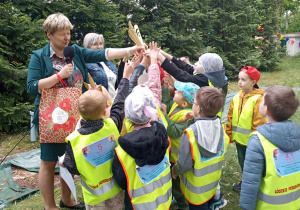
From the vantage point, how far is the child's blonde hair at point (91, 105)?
6.70 ft

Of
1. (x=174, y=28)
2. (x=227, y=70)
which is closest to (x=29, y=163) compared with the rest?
(x=174, y=28)

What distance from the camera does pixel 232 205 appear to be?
325 cm

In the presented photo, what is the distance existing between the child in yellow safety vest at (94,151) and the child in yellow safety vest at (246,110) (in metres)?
1.70

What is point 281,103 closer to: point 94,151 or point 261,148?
point 261,148

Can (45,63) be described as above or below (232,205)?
above

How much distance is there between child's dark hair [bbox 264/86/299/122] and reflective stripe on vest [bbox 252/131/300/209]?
20cm

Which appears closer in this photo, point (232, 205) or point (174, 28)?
point (232, 205)

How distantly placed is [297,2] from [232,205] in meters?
33.2

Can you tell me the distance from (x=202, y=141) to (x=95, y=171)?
90 centimetres

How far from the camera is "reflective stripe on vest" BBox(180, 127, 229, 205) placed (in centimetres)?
239

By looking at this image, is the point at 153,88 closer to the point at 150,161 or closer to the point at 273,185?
the point at 150,161

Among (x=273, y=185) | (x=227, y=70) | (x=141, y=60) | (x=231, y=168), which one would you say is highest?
(x=141, y=60)

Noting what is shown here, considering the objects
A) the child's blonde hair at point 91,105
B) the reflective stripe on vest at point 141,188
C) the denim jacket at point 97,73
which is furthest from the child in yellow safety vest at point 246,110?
the child's blonde hair at point 91,105

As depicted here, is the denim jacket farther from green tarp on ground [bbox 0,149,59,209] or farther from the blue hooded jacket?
the blue hooded jacket
